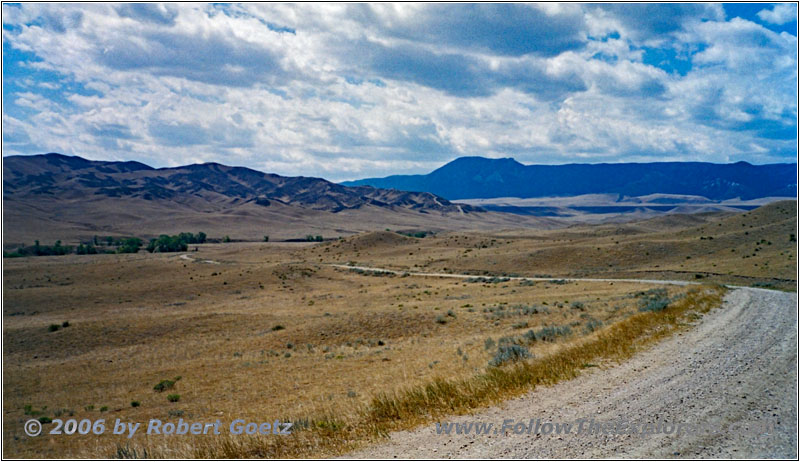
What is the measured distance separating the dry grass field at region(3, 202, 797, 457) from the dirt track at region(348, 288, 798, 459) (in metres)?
0.72

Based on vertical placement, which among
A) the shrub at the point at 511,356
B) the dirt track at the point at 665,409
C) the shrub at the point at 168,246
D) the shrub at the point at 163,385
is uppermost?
the dirt track at the point at 665,409

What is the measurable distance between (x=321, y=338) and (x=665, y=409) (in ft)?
66.8

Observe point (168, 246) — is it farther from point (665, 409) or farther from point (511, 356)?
point (665, 409)

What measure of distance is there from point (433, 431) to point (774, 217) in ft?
266

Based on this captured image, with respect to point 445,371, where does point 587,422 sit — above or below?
above

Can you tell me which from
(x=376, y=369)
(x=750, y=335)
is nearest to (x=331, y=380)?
(x=376, y=369)

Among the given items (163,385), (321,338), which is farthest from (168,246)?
(163,385)

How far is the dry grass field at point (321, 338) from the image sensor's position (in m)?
10.3

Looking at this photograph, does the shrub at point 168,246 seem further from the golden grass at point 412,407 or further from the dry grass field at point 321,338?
the golden grass at point 412,407

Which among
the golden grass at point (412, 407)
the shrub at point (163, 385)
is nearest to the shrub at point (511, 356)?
the golden grass at point (412, 407)

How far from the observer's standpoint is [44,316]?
4141cm

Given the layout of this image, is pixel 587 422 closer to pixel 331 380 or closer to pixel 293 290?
pixel 331 380

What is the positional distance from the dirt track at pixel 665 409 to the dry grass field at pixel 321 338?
722 millimetres

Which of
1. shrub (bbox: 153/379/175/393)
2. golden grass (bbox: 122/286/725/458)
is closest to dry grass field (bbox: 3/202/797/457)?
golden grass (bbox: 122/286/725/458)
